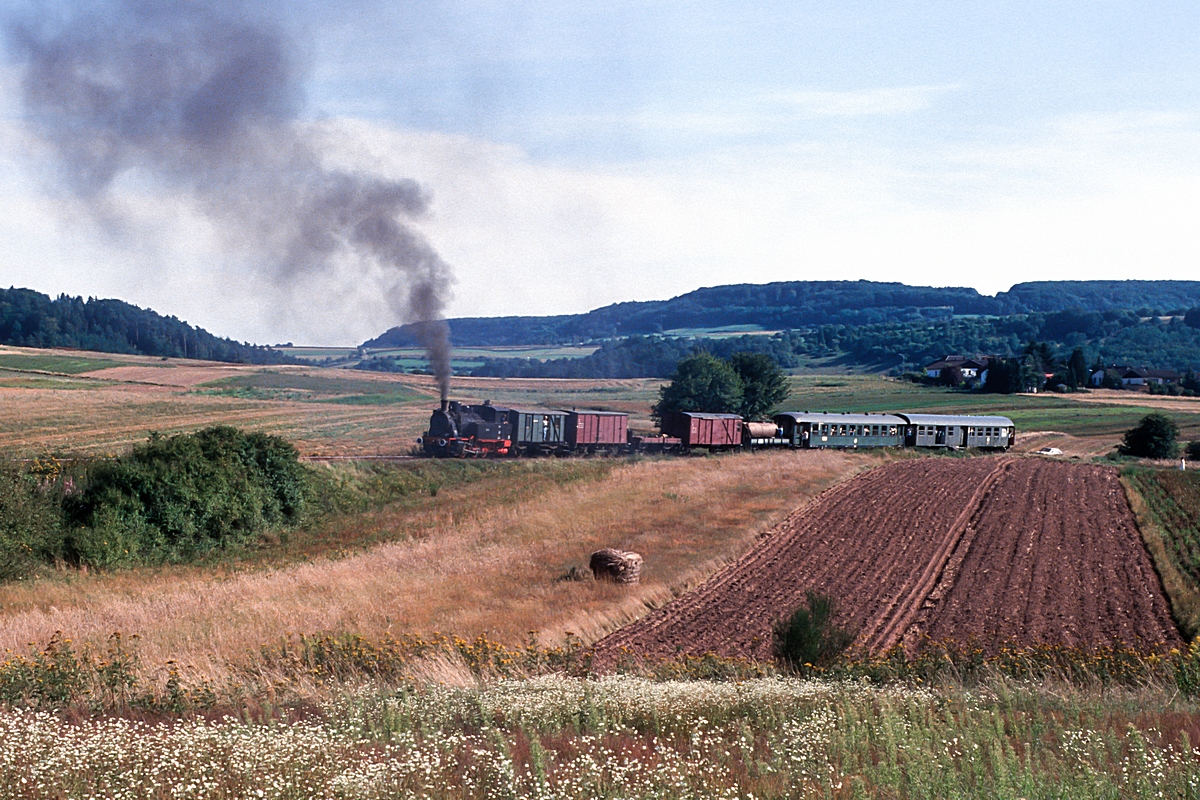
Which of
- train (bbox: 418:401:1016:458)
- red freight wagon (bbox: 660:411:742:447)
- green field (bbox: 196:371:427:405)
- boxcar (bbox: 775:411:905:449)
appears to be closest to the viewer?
train (bbox: 418:401:1016:458)

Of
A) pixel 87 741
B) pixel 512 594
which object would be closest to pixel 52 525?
pixel 512 594

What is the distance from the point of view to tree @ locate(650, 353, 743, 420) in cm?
7481

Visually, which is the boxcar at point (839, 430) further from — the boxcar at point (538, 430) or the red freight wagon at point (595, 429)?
the boxcar at point (538, 430)

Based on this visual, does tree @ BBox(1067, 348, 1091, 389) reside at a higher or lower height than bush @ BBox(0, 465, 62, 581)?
higher

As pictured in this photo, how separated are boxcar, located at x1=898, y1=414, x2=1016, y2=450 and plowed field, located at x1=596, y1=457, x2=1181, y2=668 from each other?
21.8 metres

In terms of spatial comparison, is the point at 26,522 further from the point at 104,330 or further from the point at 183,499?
the point at 104,330

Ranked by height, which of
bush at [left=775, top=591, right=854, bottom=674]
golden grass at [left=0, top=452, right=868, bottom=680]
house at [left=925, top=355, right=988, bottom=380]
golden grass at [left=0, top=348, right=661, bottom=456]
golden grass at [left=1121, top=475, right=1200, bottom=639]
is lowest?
golden grass at [left=1121, top=475, right=1200, bottom=639]

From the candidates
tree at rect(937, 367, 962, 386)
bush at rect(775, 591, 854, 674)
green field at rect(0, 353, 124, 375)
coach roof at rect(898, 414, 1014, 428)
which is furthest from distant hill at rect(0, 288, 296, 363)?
bush at rect(775, 591, 854, 674)

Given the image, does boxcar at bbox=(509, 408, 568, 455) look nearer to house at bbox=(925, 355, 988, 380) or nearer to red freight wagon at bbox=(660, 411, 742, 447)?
red freight wagon at bbox=(660, 411, 742, 447)

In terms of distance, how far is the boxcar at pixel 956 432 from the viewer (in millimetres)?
67438

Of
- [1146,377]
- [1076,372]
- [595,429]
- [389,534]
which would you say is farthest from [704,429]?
[1146,377]

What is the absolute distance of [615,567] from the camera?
2428cm

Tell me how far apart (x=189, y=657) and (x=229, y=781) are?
27.3 feet

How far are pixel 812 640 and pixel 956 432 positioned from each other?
57.0m
